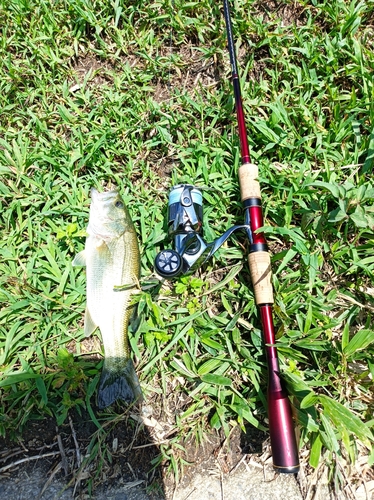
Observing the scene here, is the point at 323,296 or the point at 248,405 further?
the point at 323,296

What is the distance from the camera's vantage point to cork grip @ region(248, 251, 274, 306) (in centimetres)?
263

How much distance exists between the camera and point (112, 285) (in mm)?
2797

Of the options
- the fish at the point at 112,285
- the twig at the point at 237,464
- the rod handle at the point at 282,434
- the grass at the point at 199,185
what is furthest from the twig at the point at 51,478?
the rod handle at the point at 282,434

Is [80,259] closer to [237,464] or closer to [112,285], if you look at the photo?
[112,285]

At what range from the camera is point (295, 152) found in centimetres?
318

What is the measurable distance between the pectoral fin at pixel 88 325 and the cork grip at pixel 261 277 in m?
1.20

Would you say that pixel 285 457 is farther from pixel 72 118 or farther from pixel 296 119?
pixel 72 118

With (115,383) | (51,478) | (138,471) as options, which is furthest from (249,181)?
(51,478)

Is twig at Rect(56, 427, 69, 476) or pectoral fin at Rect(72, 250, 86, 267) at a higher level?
pectoral fin at Rect(72, 250, 86, 267)

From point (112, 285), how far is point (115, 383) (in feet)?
2.23

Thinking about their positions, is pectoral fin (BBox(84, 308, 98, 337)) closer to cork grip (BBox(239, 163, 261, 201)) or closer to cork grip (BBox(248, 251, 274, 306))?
cork grip (BBox(248, 251, 274, 306))

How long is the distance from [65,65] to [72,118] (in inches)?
24.4

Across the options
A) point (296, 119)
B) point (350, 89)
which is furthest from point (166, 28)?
point (350, 89)

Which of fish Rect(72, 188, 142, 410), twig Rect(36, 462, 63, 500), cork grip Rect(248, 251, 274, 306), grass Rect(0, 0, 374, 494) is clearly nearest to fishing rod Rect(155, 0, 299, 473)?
cork grip Rect(248, 251, 274, 306)
